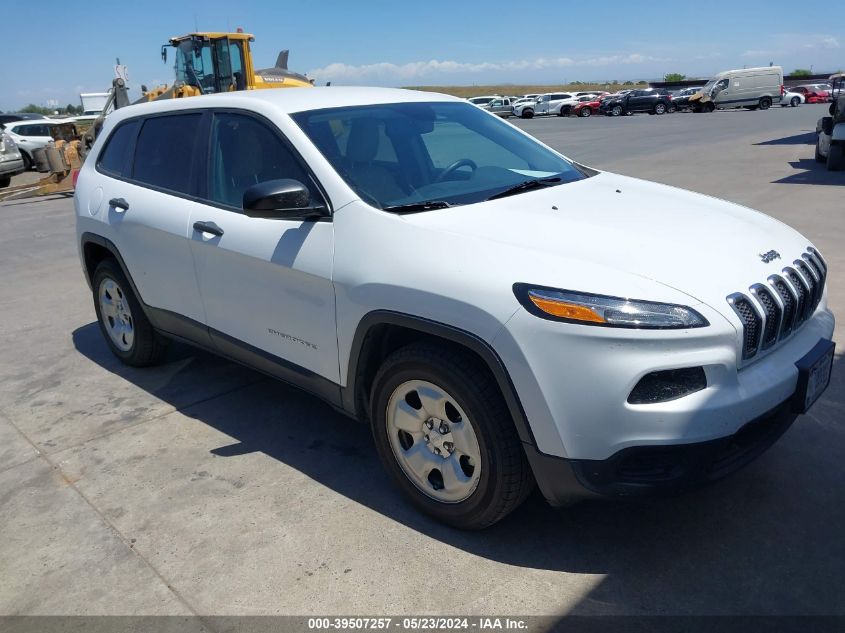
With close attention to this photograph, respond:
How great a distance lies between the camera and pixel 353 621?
261 centimetres

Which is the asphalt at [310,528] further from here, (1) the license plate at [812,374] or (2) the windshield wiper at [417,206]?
(2) the windshield wiper at [417,206]

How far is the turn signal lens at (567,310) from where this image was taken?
246cm

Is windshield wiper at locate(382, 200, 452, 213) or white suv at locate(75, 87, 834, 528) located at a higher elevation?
windshield wiper at locate(382, 200, 452, 213)

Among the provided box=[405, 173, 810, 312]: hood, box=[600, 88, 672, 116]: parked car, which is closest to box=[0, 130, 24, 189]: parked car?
box=[405, 173, 810, 312]: hood

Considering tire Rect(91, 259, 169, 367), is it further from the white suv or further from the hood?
the hood

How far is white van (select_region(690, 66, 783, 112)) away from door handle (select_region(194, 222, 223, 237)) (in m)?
43.4

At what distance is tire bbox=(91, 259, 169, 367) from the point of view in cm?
488

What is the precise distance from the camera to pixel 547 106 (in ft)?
155

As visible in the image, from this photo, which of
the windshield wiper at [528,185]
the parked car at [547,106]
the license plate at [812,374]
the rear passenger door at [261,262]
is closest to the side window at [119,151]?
the rear passenger door at [261,262]

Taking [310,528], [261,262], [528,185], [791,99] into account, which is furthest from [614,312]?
[791,99]

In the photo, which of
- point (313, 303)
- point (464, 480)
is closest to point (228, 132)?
point (313, 303)

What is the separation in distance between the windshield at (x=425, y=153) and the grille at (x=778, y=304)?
123 cm

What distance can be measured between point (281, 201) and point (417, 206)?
59 centimetres

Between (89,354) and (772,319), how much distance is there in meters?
4.81
